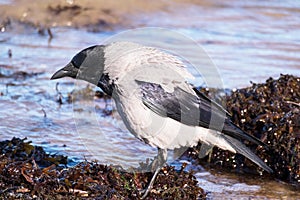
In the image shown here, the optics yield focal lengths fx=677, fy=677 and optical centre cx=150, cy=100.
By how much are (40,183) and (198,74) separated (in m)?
4.88

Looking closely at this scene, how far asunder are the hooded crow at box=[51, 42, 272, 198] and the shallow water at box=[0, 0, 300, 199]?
0.87 metres

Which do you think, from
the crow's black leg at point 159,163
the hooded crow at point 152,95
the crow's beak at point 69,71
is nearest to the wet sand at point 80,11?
the crow's beak at point 69,71

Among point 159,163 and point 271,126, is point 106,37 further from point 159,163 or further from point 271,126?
point 159,163

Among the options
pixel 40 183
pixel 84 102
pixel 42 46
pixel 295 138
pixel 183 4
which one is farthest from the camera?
pixel 183 4

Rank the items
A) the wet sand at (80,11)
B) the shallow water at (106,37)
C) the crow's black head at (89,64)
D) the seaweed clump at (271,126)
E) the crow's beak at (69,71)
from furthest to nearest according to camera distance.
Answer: the wet sand at (80,11), the shallow water at (106,37), the seaweed clump at (271,126), the crow's beak at (69,71), the crow's black head at (89,64)

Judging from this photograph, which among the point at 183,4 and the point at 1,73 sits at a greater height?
the point at 183,4

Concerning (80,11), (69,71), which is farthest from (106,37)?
(69,71)

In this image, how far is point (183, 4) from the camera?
48.3 ft

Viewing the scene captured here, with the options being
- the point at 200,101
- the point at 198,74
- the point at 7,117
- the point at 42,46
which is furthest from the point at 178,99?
the point at 42,46

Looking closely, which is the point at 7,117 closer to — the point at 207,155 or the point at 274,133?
the point at 207,155

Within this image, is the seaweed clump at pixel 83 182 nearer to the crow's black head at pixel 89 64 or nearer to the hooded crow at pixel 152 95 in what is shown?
the hooded crow at pixel 152 95

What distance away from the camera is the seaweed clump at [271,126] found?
22.5 feet

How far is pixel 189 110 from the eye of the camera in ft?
19.5

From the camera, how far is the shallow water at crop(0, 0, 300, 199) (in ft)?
23.7
